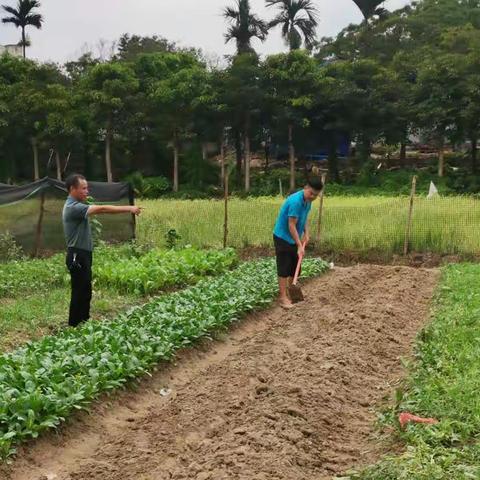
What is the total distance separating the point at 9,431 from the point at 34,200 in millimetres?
9252

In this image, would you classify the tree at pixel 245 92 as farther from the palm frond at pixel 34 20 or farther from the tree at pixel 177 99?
the palm frond at pixel 34 20

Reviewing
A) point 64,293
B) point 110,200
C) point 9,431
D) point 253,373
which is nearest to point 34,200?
point 110,200

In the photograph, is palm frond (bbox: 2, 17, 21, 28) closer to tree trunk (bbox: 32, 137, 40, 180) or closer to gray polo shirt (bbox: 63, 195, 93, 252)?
tree trunk (bbox: 32, 137, 40, 180)

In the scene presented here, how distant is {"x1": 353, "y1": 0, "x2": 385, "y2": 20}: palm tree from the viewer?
4003cm

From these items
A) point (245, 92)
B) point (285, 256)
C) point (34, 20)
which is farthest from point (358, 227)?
point (34, 20)

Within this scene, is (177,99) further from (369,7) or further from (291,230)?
(291,230)

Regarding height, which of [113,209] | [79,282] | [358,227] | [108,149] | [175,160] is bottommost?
[358,227]

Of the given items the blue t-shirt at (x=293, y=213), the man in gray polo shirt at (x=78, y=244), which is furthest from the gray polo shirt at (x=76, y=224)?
the blue t-shirt at (x=293, y=213)

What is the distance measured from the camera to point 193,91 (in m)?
33.0

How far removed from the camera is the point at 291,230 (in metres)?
8.32

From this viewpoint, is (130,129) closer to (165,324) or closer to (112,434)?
(165,324)

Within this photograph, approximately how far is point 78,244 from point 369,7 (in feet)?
122

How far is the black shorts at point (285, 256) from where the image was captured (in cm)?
860

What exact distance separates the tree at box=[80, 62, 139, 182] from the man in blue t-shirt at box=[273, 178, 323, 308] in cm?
2530
